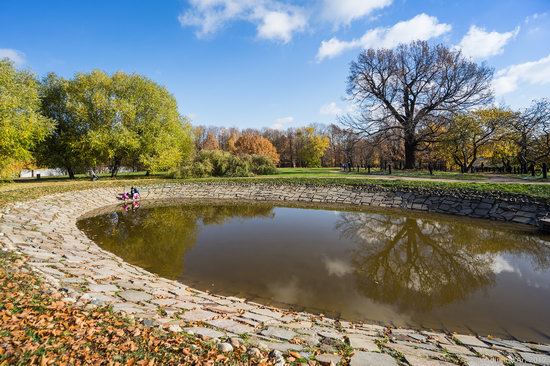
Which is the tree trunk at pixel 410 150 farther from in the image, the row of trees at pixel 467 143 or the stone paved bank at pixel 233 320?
the stone paved bank at pixel 233 320

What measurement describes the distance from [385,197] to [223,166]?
52.4ft

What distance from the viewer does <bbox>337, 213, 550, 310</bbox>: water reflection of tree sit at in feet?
20.1

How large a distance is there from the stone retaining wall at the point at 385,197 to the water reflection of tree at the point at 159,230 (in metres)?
3.04

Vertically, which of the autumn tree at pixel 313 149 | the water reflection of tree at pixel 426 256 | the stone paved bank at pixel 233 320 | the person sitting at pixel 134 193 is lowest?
the water reflection of tree at pixel 426 256

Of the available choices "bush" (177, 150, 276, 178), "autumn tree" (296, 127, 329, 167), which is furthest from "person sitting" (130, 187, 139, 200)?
"autumn tree" (296, 127, 329, 167)

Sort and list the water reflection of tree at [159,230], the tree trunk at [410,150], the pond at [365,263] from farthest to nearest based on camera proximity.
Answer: the tree trunk at [410,150]
the water reflection of tree at [159,230]
the pond at [365,263]

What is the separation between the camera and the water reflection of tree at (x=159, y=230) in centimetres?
819

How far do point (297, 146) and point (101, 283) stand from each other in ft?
214

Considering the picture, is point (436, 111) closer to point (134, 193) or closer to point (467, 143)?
point (467, 143)

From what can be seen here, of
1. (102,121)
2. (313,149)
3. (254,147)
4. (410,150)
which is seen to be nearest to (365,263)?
(410,150)

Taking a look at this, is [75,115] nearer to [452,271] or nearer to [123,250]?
[123,250]

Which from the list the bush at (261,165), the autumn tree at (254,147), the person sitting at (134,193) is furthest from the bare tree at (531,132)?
the autumn tree at (254,147)

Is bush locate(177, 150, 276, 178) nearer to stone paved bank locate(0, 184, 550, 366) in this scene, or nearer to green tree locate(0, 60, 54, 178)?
green tree locate(0, 60, 54, 178)

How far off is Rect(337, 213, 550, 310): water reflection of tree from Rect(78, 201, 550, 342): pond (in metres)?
0.03
